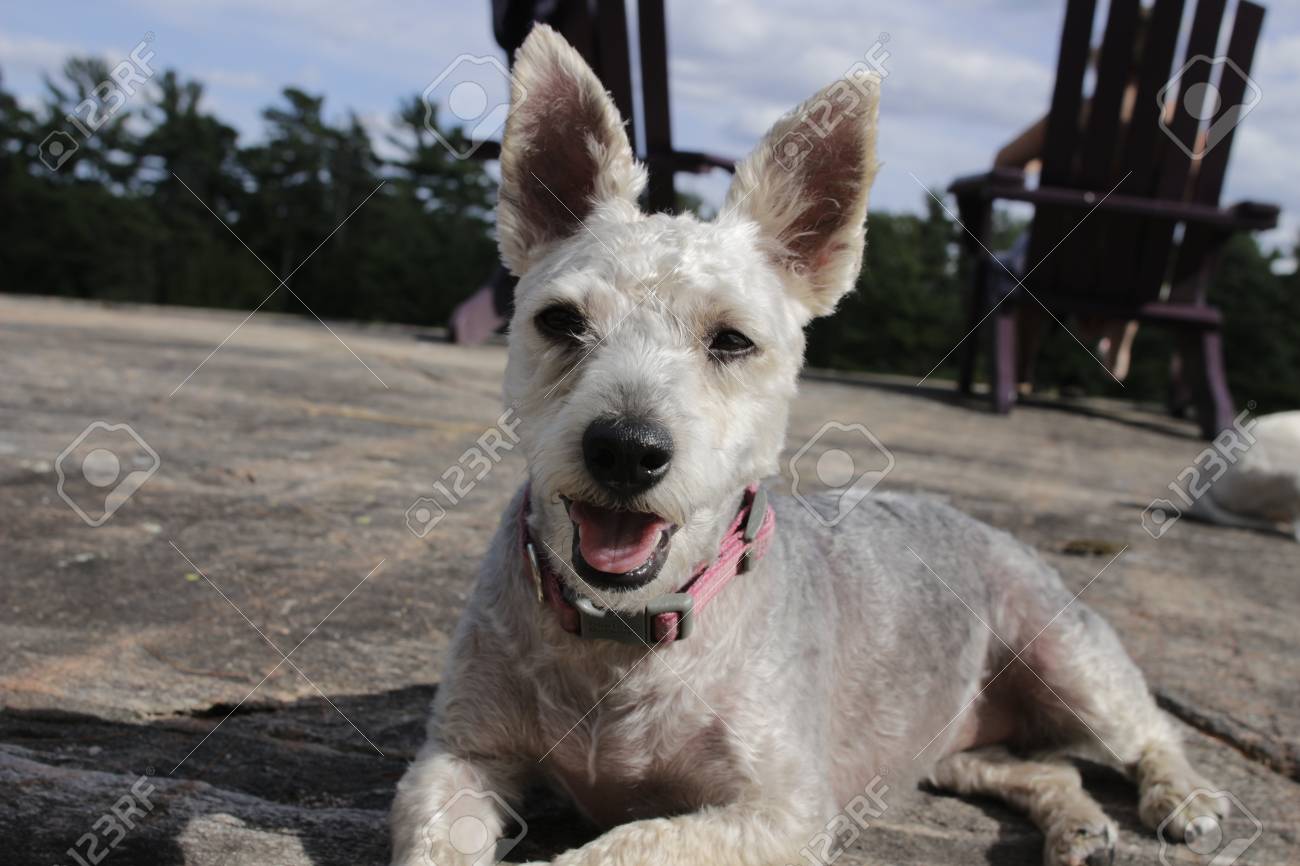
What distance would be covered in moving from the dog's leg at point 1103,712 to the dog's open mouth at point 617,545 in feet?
5.84

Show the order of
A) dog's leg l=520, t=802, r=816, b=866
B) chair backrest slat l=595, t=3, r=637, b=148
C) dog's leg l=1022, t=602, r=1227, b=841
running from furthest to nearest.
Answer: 1. chair backrest slat l=595, t=3, r=637, b=148
2. dog's leg l=1022, t=602, r=1227, b=841
3. dog's leg l=520, t=802, r=816, b=866

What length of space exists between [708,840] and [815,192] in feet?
6.13

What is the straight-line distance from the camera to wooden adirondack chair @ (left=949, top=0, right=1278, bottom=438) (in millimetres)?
9406

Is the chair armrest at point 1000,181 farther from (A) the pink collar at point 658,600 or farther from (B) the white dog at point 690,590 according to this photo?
(A) the pink collar at point 658,600

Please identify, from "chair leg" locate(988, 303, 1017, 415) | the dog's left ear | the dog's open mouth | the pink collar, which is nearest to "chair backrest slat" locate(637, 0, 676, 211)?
"chair leg" locate(988, 303, 1017, 415)

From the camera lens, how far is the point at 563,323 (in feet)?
10.1

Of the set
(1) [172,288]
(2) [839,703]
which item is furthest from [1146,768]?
(1) [172,288]

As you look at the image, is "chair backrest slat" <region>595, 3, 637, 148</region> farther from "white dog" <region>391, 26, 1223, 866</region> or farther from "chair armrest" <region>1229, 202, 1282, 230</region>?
"white dog" <region>391, 26, 1223, 866</region>

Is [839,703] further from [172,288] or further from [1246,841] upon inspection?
[172,288]

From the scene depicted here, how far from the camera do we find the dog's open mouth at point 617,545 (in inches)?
106

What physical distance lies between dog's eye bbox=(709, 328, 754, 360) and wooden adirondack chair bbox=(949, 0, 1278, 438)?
23.4 feet

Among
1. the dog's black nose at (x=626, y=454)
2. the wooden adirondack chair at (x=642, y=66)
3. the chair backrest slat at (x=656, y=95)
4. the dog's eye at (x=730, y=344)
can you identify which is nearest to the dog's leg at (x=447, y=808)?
the dog's black nose at (x=626, y=454)

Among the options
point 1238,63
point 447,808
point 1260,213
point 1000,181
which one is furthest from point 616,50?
point 447,808

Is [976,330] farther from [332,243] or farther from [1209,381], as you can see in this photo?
[332,243]
